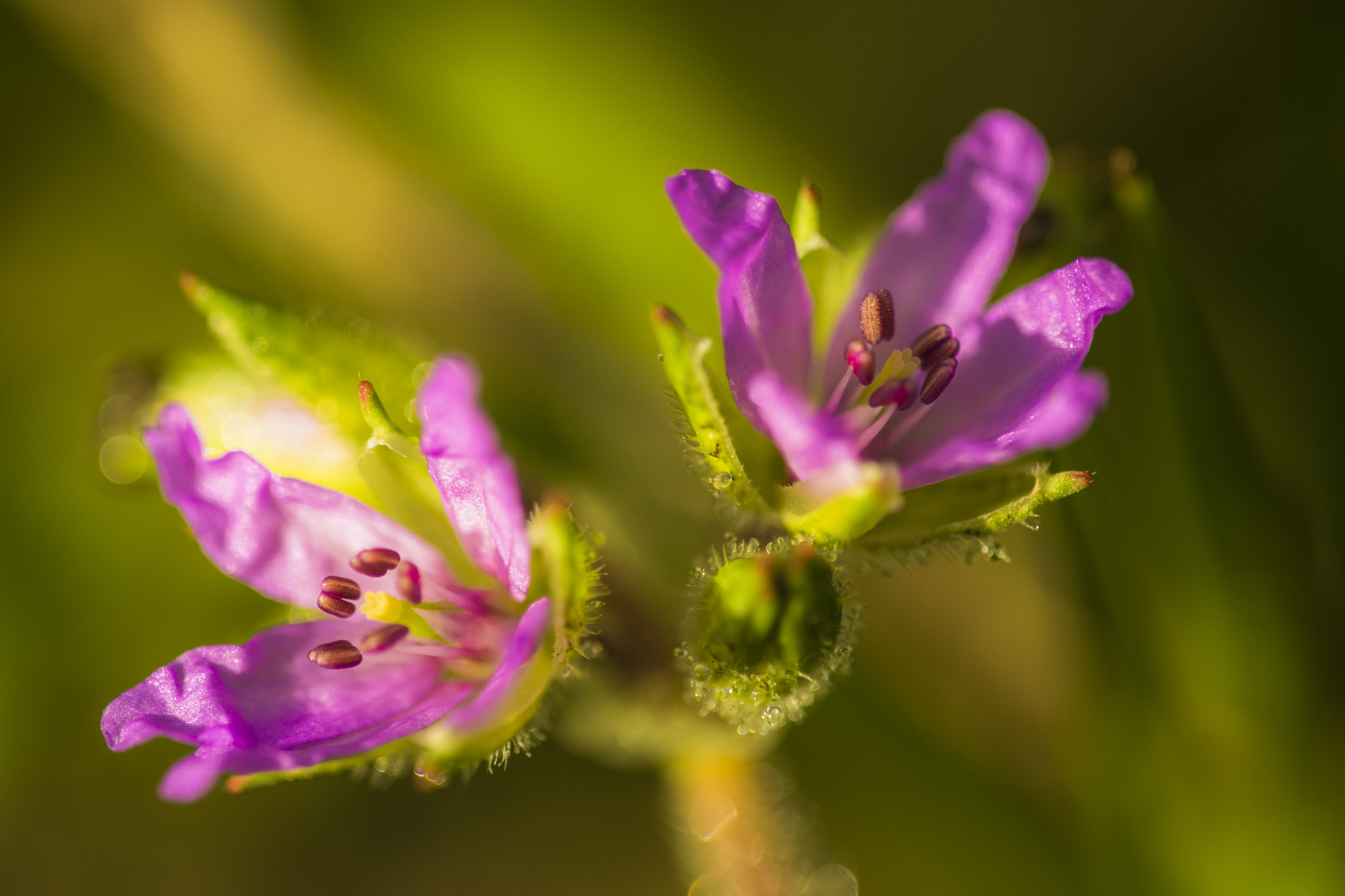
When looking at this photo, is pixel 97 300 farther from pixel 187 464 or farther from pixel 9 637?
pixel 187 464

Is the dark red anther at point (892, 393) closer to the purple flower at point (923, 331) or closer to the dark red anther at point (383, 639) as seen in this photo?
the purple flower at point (923, 331)

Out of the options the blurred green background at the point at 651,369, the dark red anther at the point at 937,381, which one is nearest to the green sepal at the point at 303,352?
the blurred green background at the point at 651,369

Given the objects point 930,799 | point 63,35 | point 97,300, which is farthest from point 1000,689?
point 63,35

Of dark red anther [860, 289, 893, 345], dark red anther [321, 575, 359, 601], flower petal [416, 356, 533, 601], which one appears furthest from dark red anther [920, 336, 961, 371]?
dark red anther [321, 575, 359, 601]

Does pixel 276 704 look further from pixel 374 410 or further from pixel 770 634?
pixel 770 634

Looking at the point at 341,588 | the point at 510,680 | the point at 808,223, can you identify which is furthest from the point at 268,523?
the point at 808,223
